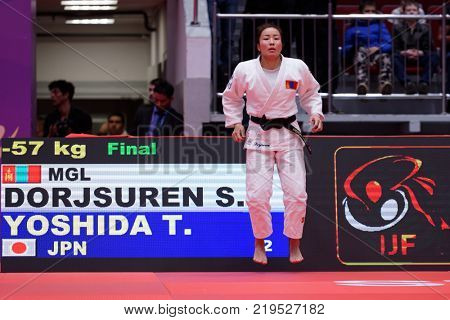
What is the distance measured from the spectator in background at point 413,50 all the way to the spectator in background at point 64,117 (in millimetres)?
3616

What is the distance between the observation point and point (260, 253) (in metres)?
7.03

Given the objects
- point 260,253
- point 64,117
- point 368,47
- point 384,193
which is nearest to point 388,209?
point 384,193

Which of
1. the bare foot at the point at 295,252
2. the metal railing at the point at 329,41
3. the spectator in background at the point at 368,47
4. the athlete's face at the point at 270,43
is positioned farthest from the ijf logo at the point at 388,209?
the spectator in background at the point at 368,47

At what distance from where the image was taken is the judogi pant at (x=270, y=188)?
688 cm

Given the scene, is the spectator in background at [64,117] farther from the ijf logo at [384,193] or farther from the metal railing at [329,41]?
the ijf logo at [384,193]

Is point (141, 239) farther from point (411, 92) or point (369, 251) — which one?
point (411, 92)

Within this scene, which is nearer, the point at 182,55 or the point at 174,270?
the point at 174,270

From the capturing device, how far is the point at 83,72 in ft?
57.2

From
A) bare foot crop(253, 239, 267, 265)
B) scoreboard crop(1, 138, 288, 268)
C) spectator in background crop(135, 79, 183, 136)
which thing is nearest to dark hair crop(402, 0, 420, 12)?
spectator in background crop(135, 79, 183, 136)

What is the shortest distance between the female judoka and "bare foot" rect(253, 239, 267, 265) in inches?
3.3

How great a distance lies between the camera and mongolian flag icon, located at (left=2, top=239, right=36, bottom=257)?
7.14m

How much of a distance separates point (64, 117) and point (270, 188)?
156 inches
